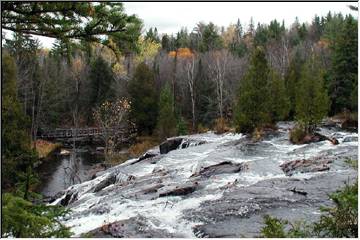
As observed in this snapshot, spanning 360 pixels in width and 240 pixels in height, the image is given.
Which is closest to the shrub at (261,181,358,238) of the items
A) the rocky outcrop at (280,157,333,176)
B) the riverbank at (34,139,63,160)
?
the rocky outcrop at (280,157,333,176)

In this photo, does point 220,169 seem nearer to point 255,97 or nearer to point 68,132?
point 255,97

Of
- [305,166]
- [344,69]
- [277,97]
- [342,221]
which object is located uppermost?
[344,69]

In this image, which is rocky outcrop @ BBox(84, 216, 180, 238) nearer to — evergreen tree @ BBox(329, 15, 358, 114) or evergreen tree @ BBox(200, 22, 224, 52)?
evergreen tree @ BBox(329, 15, 358, 114)

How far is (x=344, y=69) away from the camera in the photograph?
110 ft

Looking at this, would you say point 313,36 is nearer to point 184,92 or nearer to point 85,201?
point 184,92

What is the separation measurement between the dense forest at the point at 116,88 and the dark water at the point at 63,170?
5.78 feet

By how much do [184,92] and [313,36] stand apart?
135 ft

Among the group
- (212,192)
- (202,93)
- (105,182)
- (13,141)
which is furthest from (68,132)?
(212,192)

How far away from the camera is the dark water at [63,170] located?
66.6 ft

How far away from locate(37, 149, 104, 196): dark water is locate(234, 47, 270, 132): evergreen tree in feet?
28.2

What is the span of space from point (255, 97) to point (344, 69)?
36.4ft

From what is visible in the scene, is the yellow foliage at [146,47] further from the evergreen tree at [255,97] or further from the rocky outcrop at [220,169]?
the evergreen tree at [255,97]

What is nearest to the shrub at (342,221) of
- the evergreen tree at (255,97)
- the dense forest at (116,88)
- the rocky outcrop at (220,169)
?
the dense forest at (116,88)

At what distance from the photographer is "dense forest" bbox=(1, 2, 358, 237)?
4.22 m
